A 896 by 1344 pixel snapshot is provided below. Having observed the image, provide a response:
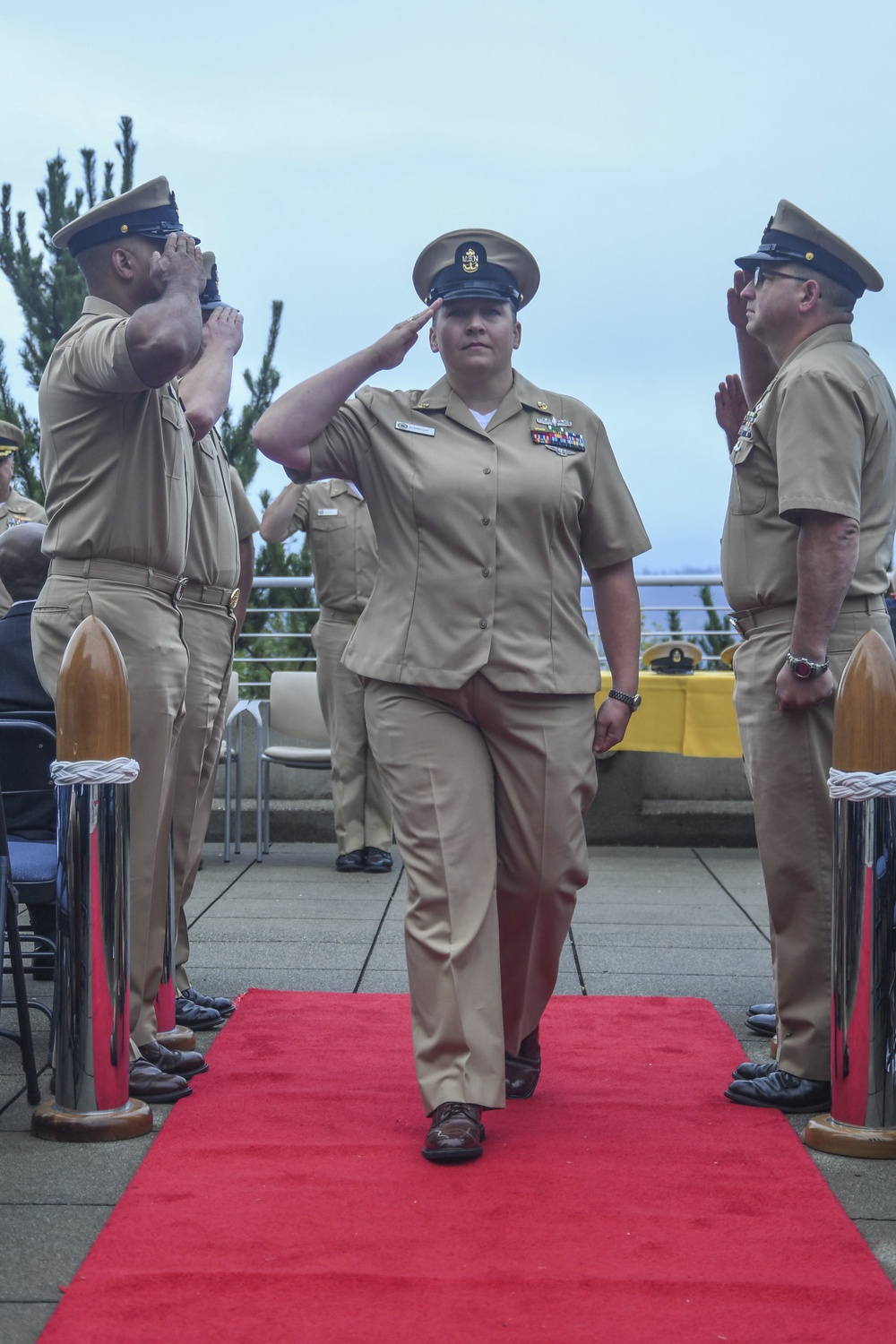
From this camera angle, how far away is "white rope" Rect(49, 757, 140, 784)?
3.29 metres

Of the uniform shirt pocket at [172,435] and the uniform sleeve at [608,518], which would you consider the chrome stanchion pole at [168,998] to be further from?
the uniform sleeve at [608,518]

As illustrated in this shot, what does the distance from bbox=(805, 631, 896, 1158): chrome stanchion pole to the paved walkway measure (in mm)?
104

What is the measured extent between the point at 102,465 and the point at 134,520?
154mm

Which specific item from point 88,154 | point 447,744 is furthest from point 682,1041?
point 88,154

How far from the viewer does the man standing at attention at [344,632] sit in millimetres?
7559

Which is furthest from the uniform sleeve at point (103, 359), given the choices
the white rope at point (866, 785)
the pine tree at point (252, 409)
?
the pine tree at point (252, 409)

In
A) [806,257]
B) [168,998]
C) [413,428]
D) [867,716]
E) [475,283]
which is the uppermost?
[806,257]

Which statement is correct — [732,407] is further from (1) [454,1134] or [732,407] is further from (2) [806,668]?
(1) [454,1134]

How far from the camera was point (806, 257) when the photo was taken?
12.4 ft

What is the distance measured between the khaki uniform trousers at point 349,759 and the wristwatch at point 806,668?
420 cm

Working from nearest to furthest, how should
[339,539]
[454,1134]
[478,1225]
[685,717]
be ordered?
1. [478,1225]
2. [454,1134]
3. [339,539]
4. [685,717]

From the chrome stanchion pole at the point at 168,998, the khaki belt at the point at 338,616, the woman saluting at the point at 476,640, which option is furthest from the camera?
the khaki belt at the point at 338,616

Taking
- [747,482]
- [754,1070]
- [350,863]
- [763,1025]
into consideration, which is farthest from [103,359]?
→ [350,863]

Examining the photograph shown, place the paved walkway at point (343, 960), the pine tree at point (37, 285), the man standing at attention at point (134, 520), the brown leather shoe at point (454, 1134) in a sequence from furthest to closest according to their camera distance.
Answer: the pine tree at point (37, 285) → the man standing at attention at point (134, 520) → the brown leather shoe at point (454, 1134) → the paved walkway at point (343, 960)
